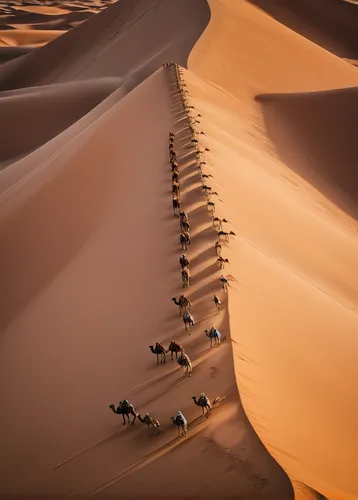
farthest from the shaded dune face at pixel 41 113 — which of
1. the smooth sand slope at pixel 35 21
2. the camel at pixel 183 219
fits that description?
the smooth sand slope at pixel 35 21

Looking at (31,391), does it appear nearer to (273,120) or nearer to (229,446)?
(229,446)

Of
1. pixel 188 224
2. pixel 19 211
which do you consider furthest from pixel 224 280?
pixel 19 211

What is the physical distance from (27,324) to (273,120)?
1560 cm

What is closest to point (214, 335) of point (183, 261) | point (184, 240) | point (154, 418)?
point (154, 418)

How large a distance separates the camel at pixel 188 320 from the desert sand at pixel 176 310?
10 centimetres

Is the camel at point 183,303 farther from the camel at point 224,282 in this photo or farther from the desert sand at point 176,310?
the camel at point 224,282

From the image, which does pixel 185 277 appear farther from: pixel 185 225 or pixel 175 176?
pixel 175 176

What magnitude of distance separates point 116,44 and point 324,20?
2062cm

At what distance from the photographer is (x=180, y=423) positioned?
5.24 m

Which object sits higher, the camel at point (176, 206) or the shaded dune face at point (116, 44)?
the shaded dune face at point (116, 44)

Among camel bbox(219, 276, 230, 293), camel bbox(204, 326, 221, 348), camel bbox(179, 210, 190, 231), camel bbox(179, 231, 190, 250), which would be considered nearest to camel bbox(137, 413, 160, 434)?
camel bbox(204, 326, 221, 348)

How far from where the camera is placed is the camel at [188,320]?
666 centimetres

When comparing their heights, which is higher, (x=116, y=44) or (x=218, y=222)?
(x=116, y=44)

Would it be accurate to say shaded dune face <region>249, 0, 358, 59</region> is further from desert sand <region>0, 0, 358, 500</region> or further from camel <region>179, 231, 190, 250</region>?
camel <region>179, 231, 190, 250</region>
